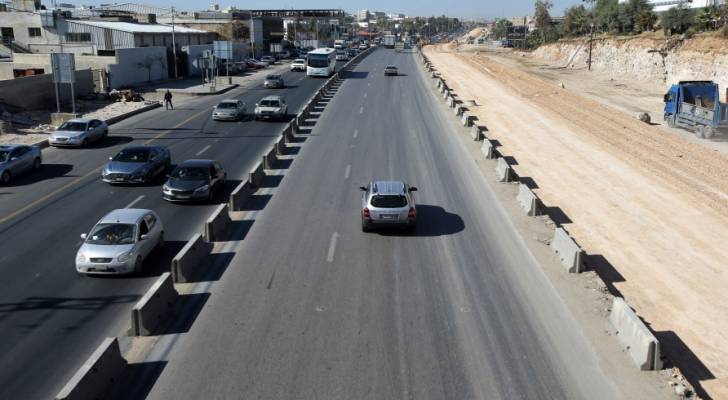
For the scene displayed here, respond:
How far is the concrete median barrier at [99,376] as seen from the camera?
10.8 m

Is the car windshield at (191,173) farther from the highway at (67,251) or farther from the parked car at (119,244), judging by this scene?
the parked car at (119,244)

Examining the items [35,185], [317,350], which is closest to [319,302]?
[317,350]

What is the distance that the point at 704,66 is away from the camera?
68.6 meters

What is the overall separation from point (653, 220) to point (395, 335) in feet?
46.7

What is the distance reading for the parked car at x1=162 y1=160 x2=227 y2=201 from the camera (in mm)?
23891

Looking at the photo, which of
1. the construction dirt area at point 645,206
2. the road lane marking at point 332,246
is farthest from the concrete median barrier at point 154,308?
the construction dirt area at point 645,206

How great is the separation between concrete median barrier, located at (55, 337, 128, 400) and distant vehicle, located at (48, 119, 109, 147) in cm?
2595

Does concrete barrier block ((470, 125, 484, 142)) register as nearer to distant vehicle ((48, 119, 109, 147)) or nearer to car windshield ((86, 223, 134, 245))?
distant vehicle ((48, 119, 109, 147))

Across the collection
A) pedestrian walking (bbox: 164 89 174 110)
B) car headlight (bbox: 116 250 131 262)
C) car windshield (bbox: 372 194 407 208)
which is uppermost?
pedestrian walking (bbox: 164 89 174 110)

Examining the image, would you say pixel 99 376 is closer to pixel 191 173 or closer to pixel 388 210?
pixel 388 210

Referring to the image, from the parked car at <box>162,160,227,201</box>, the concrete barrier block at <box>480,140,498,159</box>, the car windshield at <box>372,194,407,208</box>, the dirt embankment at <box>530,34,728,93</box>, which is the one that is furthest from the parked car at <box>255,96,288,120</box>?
the dirt embankment at <box>530,34,728,93</box>

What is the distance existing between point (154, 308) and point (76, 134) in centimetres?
2443

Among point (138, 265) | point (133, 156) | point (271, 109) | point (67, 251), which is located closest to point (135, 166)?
point (133, 156)

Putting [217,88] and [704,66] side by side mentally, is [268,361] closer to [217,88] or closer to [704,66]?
[217,88]
